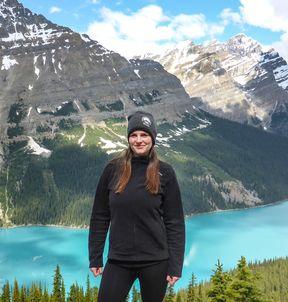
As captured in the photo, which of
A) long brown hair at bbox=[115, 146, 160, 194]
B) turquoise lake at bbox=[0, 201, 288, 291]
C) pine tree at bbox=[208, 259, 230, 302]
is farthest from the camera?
turquoise lake at bbox=[0, 201, 288, 291]

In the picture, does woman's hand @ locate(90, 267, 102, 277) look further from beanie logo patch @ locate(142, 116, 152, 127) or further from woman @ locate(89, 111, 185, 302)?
beanie logo patch @ locate(142, 116, 152, 127)

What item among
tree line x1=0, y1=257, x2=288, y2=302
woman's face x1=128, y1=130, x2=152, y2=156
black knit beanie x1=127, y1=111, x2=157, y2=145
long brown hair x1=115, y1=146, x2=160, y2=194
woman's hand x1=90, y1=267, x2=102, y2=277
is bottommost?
tree line x1=0, y1=257, x2=288, y2=302

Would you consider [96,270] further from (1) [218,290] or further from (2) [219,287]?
(2) [219,287]

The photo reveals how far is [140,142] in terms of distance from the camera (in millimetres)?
10562

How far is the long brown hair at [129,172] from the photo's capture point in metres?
10.0

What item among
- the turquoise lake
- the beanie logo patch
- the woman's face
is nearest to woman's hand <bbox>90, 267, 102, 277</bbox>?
the woman's face

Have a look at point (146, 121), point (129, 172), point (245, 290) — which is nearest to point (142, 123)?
point (146, 121)

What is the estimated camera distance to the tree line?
21.0m

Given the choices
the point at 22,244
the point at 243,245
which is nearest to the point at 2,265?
the point at 22,244

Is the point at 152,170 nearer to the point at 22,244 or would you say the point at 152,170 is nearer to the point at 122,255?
the point at 122,255

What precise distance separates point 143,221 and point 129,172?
3.22ft

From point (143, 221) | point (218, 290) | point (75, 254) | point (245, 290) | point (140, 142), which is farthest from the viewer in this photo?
point (75, 254)

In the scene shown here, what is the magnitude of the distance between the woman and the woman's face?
2 centimetres

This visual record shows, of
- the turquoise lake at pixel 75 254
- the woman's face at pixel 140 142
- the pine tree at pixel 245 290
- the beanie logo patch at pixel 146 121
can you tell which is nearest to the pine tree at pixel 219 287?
the pine tree at pixel 245 290
